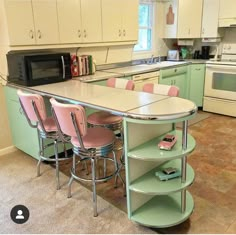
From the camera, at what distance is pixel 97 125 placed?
265cm

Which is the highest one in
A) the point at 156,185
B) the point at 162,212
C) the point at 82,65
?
the point at 82,65

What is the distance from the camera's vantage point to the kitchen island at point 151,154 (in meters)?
1.80

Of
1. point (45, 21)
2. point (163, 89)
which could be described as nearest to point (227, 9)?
point (163, 89)

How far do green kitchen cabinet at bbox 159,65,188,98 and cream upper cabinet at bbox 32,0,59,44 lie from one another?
186 centimetres

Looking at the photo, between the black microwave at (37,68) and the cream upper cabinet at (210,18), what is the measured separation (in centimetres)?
281

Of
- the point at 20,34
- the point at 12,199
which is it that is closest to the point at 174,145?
the point at 12,199

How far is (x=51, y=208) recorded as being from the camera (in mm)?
2289

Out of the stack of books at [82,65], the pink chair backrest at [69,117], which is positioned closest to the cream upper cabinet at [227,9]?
the stack of books at [82,65]

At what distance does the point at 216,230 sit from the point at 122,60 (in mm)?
3081

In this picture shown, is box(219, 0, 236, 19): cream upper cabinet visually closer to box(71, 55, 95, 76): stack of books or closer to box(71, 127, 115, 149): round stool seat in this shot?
box(71, 55, 95, 76): stack of books

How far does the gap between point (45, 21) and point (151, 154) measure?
2.15m

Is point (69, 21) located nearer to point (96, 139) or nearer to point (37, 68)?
point (37, 68)

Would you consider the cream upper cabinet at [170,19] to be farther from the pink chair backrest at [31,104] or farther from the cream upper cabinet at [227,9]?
the pink chair backrest at [31,104]

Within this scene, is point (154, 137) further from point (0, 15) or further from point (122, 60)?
point (122, 60)
